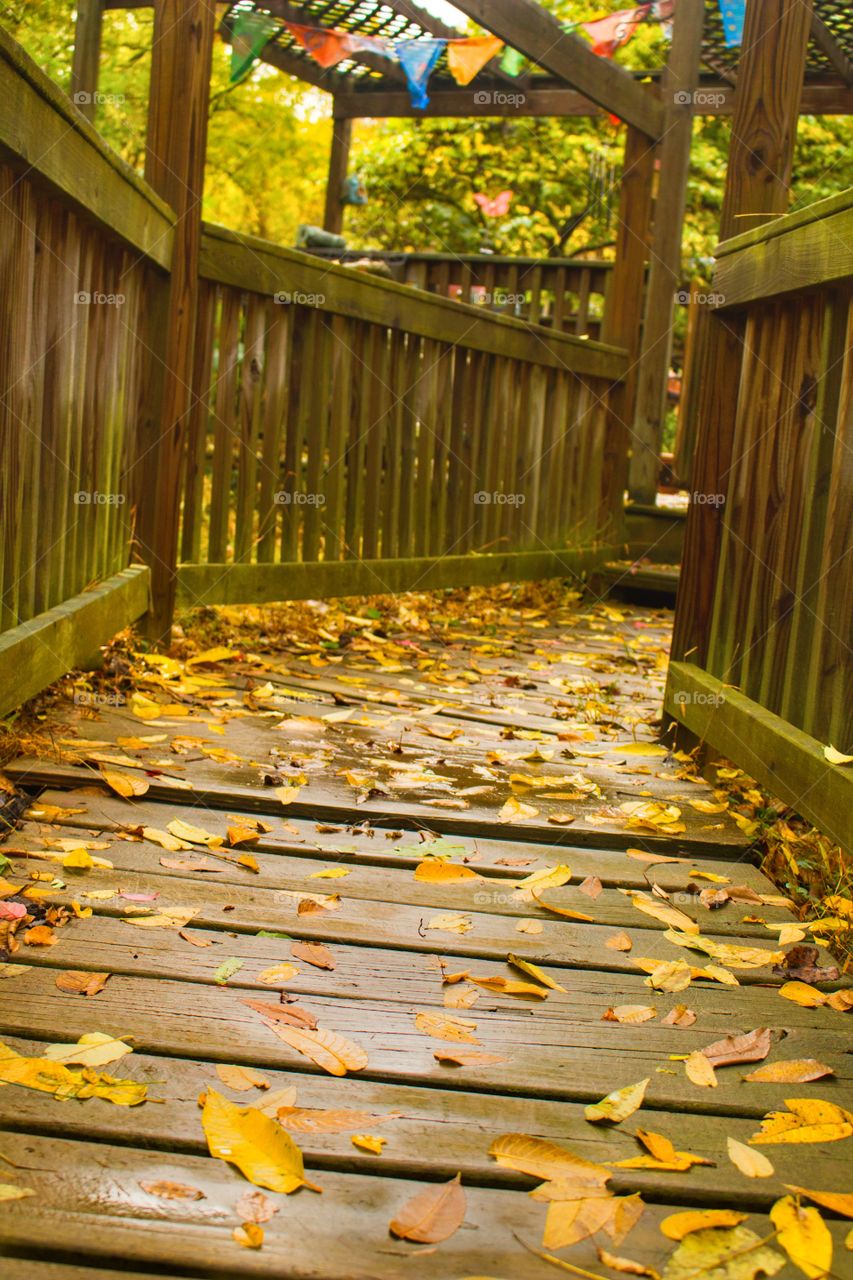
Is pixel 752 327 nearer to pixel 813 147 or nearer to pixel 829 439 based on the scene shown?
pixel 829 439

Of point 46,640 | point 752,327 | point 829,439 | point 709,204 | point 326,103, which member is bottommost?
point 46,640

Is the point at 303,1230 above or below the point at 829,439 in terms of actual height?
below

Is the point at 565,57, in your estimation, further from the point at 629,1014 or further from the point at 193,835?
the point at 629,1014

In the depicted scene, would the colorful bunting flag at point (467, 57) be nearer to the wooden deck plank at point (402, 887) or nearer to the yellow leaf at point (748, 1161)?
the wooden deck plank at point (402, 887)

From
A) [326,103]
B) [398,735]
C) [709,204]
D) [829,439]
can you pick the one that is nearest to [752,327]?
[829,439]

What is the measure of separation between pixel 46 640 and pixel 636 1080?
5.87 ft

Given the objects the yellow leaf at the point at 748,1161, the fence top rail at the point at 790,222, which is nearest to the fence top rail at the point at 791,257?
the fence top rail at the point at 790,222

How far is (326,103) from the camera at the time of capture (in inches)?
795

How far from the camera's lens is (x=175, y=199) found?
13.2 ft

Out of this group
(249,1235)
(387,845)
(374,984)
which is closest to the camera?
(249,1235)

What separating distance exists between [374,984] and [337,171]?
9.65 metres

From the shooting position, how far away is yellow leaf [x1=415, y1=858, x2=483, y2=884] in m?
2.36
